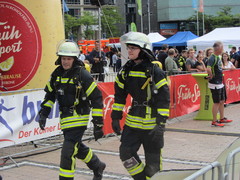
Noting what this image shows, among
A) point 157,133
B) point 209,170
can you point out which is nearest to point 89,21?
point 157,133

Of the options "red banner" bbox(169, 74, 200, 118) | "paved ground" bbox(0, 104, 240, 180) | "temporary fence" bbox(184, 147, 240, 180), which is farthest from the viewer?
"red banner" bbox(169, 74, 200, 118)

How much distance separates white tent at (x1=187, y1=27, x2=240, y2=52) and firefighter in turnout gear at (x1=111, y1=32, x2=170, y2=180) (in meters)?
22.3

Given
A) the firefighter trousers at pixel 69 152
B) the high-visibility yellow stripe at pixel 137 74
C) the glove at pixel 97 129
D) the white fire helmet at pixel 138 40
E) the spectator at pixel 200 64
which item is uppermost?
the white fire helmet at pixel 138 40

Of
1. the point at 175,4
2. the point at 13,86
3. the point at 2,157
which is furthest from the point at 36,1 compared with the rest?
the point at 175,4

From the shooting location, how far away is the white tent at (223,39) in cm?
2573

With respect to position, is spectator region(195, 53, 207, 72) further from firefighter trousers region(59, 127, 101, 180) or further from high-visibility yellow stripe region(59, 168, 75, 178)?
high-visibility yellow stripe region(59, 168, 75, 178)

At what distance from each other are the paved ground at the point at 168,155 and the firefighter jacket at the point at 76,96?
1.16 m

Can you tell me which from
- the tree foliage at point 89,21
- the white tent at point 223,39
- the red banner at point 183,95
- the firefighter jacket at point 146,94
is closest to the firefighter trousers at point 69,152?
the firefighter jacket at point 146,94

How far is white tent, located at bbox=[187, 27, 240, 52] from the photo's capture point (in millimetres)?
25734

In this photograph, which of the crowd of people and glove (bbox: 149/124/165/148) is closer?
glove (bbox: 149/124/165/148)

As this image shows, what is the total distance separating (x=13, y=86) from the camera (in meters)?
7.61

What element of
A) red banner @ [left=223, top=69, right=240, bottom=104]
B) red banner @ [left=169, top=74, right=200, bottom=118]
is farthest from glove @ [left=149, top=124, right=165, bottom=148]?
red banner @ [left=223, top=69, right=240, bottom=104]

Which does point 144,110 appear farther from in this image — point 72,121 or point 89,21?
point 89,21

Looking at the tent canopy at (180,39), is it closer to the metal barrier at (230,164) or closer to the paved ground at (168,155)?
the paved ground at (168,155)
